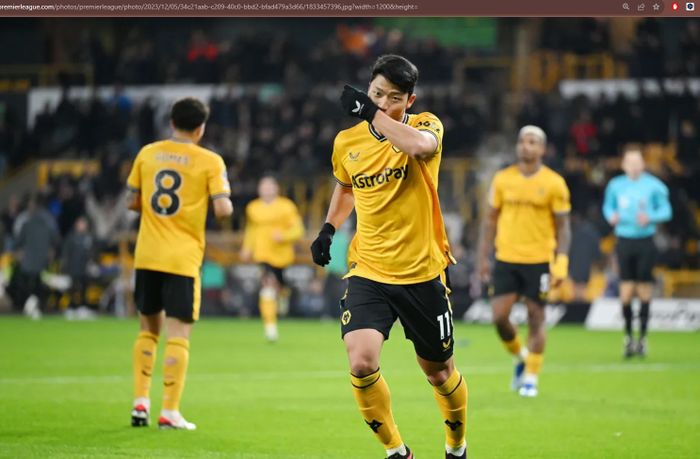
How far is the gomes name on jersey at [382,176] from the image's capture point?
24.6 feet

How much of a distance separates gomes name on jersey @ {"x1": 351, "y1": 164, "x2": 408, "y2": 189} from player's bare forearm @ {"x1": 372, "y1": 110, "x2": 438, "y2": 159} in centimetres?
45

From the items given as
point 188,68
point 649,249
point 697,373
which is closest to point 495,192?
point 697,373

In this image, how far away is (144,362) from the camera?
32.4 feet

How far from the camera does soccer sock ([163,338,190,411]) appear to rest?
968 centimetres

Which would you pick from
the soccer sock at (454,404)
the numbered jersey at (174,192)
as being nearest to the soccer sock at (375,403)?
the soccer sock at (454,404)

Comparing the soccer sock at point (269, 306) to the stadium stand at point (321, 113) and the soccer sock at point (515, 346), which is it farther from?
the soccer sock at point (515, 346)

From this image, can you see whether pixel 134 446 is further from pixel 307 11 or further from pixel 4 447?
pixel 307 11

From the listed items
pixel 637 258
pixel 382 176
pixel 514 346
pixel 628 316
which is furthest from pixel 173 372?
pixel 637 258

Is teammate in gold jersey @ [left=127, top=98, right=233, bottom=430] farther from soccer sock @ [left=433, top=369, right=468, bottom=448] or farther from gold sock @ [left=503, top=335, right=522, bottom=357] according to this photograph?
gold sock @ [left=503, top=335, right=522, bottom=357]

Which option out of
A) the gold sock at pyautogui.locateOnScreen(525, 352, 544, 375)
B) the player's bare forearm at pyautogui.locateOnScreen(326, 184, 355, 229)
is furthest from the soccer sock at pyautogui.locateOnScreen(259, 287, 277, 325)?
the player's bare forearm at pyautogui.locateOnScreen(326, 184, 355, 229)

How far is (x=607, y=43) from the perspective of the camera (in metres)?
30.6

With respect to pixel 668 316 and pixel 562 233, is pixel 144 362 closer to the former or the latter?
pixel 562 233

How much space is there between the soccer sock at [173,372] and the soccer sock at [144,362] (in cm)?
17

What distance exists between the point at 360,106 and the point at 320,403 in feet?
17.6
